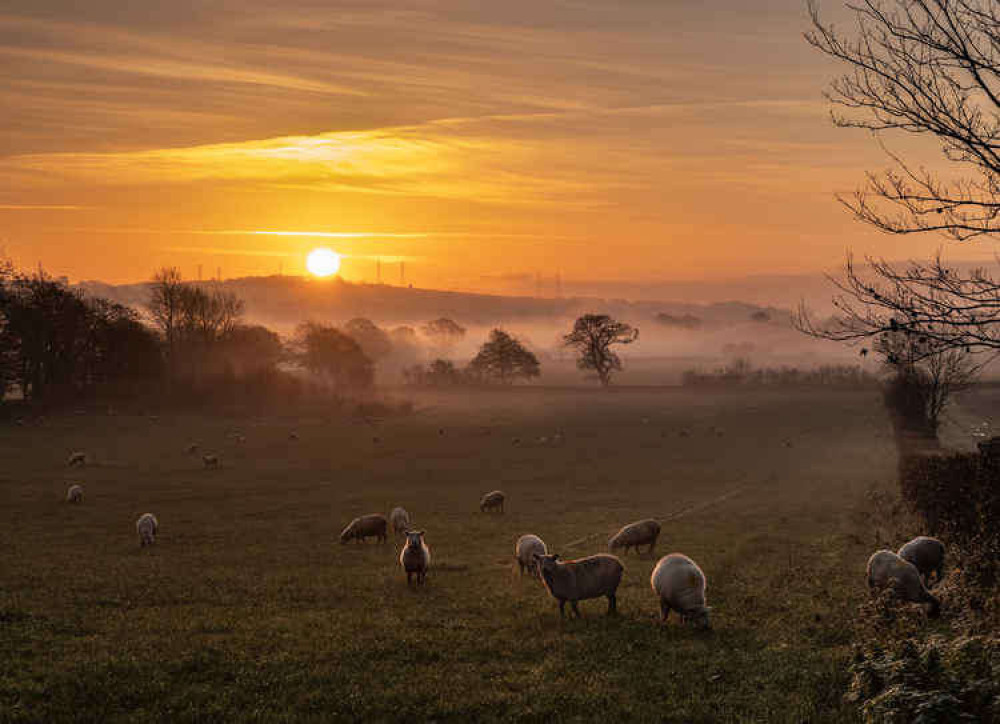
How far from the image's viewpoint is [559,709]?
437 inches

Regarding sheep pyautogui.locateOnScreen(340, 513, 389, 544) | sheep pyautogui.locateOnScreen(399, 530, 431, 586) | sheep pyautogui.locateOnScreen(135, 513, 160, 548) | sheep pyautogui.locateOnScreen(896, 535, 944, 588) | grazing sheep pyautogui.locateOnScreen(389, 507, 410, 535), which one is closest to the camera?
sheep pyautogui.locateOnScreen(896, 535, 944, 588)

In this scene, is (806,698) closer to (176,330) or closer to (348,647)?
(348,647)

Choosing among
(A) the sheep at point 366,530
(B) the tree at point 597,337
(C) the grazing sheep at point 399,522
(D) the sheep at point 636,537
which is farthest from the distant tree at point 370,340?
(D) the sheep at point 636,537

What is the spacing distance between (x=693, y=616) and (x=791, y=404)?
91502mm

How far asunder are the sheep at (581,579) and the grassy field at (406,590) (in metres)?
0.63

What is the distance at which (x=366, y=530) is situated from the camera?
3086 cm

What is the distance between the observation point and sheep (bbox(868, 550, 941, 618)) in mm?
15094

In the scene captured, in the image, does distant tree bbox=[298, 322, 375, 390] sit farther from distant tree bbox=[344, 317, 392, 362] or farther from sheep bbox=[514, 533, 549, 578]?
sheep bbox=[514, 533, 549, 578]

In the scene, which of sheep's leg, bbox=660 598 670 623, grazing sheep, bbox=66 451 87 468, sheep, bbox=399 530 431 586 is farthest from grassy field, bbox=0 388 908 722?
grazing sheep, bbox=66 451 87 468

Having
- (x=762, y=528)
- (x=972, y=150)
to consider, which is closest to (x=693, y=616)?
(x=972, y=150)

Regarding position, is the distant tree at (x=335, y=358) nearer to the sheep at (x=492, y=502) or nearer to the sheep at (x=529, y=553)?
the sheep at (x=492, y=502)

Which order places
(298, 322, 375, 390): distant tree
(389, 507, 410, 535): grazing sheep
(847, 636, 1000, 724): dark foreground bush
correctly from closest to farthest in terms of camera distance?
(847, 636, 1000, 724): dark foreground bush → (389, 507, 410, 535): grazing sheep → (298, 322, 375, 390): distant tree

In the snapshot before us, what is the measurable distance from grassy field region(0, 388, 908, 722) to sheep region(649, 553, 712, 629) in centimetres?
39

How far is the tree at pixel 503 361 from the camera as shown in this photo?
143 meters
